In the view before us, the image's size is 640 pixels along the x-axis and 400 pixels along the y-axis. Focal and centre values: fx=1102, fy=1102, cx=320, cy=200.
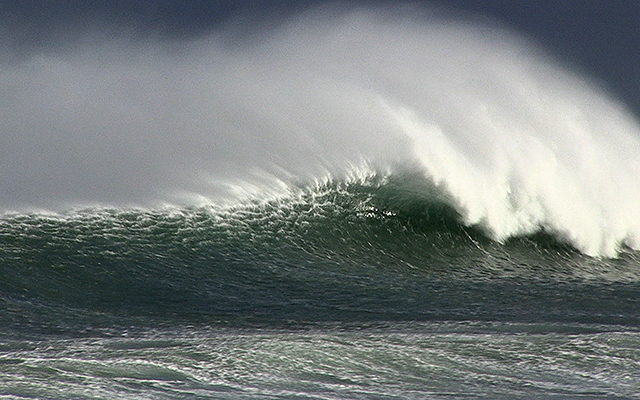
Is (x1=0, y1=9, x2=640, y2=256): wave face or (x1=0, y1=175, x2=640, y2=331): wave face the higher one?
(x1=0, y1=9, x2=640, y2=256): wave face

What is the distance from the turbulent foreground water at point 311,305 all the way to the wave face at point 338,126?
2.12ft

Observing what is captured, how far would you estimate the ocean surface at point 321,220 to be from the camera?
9.49m

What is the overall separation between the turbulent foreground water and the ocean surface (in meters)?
0.03

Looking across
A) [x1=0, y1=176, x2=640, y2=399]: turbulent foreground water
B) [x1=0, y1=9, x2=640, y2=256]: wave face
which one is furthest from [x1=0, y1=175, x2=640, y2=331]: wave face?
[x1=0, y1=9, x2=640, y2=256]: wave face

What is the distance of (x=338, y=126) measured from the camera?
1694 cm

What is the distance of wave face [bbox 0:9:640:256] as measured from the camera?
15227 millimetres

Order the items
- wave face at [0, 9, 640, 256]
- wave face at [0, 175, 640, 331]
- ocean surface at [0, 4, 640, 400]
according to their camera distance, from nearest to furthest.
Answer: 1. ocean surface at [0, 4, 640, 400]
2. wave face at [0, 175, 640, 331]
3. wave face at [0, 9, 640, 256]

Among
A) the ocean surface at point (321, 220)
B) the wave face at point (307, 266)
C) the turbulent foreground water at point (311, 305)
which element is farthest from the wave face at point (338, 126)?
the turbulent foreground water at point (311, 305)

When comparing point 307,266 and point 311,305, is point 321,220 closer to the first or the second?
point 307,266

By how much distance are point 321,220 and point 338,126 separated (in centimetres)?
294

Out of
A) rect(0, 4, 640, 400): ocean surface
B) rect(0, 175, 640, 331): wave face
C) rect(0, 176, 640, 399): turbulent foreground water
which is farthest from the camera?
rect(0, 175, 640, 331): wave face

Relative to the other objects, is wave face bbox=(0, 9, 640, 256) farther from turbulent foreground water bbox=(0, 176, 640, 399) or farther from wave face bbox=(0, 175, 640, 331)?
turbulent foreground water bbox=(0, 176, 640, 399)

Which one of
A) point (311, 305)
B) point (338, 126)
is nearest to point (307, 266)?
point (311, 305)

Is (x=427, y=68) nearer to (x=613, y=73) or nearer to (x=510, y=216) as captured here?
(x=510, y=216)
